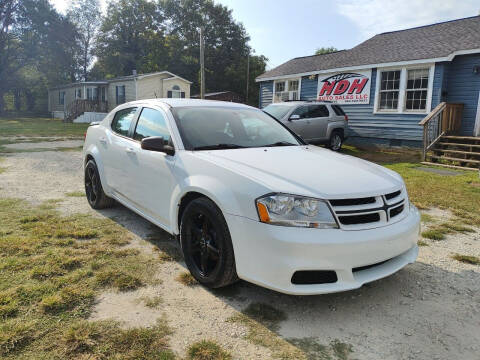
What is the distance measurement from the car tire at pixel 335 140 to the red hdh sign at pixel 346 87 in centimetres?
256

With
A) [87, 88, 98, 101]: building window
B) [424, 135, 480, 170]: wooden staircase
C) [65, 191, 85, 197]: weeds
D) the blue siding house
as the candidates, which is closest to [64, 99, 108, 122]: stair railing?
[87, 88, 98, 101]: building window

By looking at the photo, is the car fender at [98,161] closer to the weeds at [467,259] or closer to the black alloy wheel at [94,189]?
the black alloy wheel at [94,189]

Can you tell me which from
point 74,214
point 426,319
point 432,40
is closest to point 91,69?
point 432,40

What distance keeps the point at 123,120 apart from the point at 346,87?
1267 centimetres

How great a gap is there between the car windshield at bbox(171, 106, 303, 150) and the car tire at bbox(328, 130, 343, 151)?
29.9ft

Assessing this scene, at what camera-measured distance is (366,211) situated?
2.65 meters

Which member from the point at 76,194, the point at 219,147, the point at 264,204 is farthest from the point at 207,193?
the point at 76,194

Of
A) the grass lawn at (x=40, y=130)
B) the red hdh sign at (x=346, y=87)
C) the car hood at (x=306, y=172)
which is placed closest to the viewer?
the car hood at (x=306, y=172)

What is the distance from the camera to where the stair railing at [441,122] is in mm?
11234

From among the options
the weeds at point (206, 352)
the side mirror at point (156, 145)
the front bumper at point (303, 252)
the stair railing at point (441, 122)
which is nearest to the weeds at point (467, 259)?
the front bumper at point (303, 252)

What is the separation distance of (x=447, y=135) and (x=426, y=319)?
10816 millimetres

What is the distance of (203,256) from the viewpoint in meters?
3.05

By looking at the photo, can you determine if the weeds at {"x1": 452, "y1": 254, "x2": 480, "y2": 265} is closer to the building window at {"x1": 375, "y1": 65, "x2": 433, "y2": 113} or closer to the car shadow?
the car shadow

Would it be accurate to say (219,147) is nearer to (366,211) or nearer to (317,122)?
(366,211)
